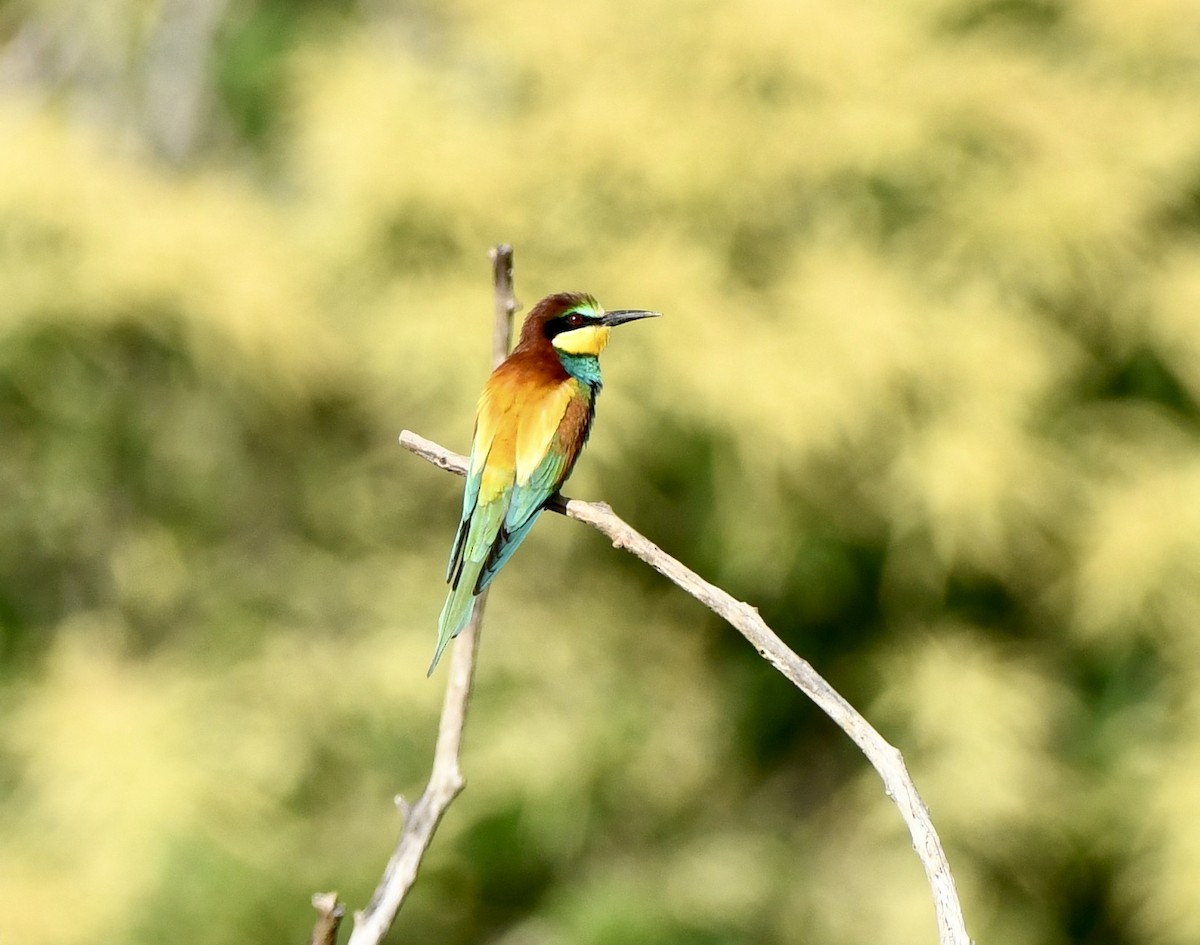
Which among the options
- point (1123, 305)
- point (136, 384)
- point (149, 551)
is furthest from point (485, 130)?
point (1123, 305)

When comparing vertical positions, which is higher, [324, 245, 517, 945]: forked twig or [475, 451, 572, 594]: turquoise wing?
[475, 451, 572, 594]: turquoise wing

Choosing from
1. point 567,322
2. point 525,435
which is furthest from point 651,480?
point 525,435

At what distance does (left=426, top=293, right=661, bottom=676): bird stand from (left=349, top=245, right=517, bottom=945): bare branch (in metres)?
0.04

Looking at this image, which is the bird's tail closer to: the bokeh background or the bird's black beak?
the bird's black beak

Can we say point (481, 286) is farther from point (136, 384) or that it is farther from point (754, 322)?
point (136, 384)

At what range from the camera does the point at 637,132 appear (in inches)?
133

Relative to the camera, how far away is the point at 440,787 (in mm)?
1142

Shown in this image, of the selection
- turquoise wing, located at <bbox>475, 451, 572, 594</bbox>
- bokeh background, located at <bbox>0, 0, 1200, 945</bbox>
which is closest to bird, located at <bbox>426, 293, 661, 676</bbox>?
turquoise wing, located at <bbox>475, 451, 572, 594</bbox>

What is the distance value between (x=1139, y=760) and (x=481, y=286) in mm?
1863

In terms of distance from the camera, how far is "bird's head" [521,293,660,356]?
5.55 ft

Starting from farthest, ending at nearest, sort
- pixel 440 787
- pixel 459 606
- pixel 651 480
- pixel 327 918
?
1. pixel 651 480
2. pixel 459 606
3. pixel 440 787
4. pixel 327 918

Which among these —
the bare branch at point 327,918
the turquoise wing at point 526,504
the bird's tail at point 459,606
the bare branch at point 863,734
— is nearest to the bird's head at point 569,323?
the turquoise wing at point 526,504

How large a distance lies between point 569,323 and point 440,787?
2.37ft

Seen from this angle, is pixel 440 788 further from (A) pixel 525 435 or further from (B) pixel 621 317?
(B) pixel 621 317
